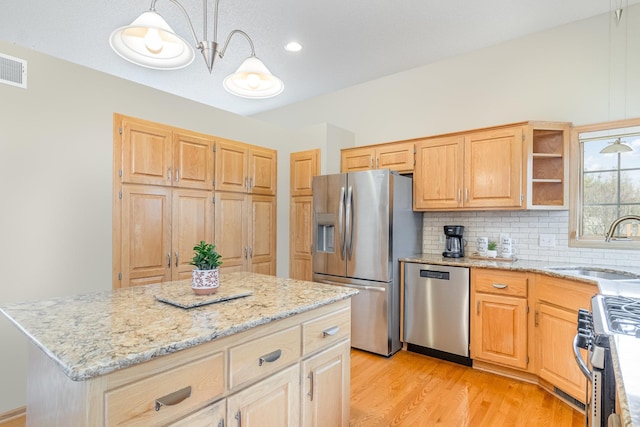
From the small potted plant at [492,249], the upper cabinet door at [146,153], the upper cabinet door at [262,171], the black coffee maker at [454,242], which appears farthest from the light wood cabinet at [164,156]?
the small potted plant at [492,249]

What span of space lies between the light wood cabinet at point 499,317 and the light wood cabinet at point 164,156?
266 cm

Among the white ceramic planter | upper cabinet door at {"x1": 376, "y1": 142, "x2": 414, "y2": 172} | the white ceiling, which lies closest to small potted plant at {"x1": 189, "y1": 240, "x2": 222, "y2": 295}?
the white ceramic planter

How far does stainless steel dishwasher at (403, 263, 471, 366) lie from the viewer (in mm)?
2930

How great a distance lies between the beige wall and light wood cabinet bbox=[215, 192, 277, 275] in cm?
104

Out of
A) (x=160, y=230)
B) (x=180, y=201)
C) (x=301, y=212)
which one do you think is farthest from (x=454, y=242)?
(x=160, y=230)

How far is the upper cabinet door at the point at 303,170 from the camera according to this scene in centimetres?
388

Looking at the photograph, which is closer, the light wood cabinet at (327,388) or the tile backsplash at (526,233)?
the light wood cabinet at (327,388)

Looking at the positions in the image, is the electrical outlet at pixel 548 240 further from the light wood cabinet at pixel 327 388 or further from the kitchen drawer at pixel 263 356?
the kitchen drawer at pixel 263 356

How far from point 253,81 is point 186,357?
5.08 ft

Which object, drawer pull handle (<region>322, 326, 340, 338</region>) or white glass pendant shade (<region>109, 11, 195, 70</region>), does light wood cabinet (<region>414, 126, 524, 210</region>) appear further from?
white glass pendant shade (<region>109, 11, 195, 70</region>)

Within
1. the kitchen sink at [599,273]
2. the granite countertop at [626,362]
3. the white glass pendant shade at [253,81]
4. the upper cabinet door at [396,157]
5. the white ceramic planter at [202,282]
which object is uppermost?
the white glass pendant shade at [253,81]

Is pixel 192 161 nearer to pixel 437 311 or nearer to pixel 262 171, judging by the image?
pixel 262 171

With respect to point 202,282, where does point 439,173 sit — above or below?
above

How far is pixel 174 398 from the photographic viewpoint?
1062mm
